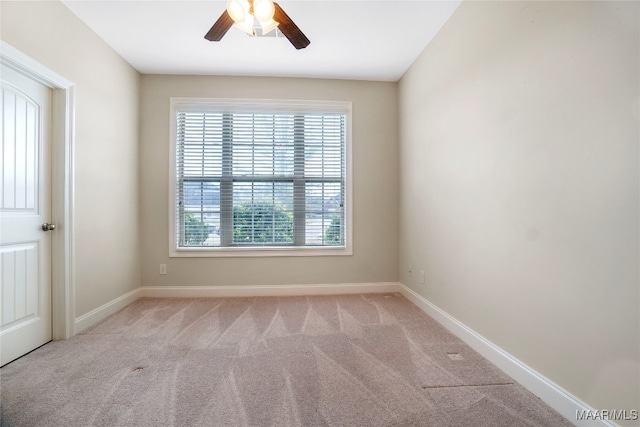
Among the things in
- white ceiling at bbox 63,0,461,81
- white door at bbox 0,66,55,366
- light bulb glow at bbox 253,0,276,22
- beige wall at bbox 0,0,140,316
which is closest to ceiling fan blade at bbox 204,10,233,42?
light bulb glow at bbox 253,0,276,22

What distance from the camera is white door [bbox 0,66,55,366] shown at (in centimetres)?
187

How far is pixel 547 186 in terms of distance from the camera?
1.51 m

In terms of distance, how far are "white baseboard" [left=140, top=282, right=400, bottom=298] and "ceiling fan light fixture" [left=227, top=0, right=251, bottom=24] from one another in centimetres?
274

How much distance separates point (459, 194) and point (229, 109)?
2.81 m

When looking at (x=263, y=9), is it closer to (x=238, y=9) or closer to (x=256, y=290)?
(x=238, y=9)

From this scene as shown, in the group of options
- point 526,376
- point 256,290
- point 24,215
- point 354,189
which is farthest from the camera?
point 354,189

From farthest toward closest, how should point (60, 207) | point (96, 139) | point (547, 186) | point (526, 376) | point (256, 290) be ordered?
point (256, 290) < point (96, 139) < point (60, 207) < point (526, 376) < point (547, 186)

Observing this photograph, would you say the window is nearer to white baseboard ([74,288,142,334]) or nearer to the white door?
white baseboard ([74,288,142,334])

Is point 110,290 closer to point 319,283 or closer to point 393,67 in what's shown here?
point 319,283

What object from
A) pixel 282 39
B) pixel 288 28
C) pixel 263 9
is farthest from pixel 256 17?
pixel 282 39

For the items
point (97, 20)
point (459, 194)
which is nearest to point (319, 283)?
point (459, 194)

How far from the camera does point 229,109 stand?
3.43 metres

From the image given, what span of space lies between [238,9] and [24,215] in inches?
83.7

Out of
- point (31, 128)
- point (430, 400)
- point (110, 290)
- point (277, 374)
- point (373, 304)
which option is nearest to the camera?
point (430, 400)
